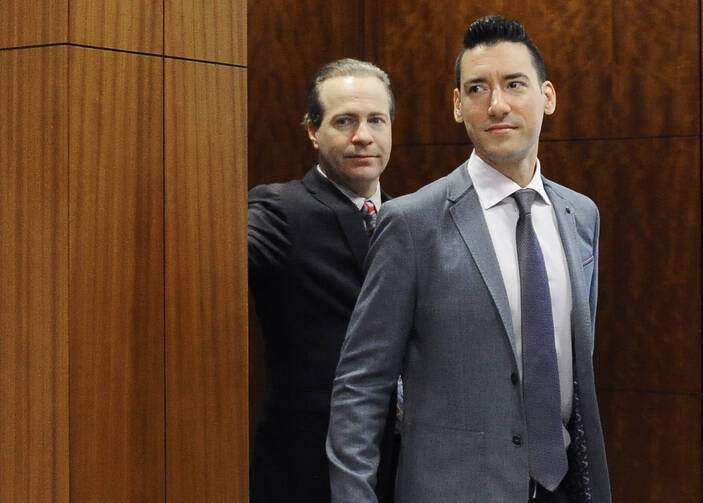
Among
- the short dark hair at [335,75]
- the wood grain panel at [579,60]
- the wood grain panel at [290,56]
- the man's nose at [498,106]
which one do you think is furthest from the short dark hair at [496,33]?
the wood grain panel at [290,56]

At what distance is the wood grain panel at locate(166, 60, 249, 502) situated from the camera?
2.18 m

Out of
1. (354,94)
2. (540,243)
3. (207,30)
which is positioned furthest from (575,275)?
(354,94)

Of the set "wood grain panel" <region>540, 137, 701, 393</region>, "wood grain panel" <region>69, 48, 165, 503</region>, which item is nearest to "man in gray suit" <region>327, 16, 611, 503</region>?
"wood grain panel" <region>69, 48, 165, 503</region>

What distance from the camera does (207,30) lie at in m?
2.23

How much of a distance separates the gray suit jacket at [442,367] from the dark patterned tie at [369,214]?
76cm

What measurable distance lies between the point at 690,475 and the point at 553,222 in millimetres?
1836

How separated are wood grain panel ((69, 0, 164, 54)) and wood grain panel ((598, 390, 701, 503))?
8.01 ft

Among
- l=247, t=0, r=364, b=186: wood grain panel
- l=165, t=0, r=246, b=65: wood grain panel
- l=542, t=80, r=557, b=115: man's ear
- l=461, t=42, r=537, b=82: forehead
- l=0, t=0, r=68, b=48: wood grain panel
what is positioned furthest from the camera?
l=247, t=0, r=364, b=186: wood grain panel

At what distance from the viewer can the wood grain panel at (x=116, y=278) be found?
6.55 feet

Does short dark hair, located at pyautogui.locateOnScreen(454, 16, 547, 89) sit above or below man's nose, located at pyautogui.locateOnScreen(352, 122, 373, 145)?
above

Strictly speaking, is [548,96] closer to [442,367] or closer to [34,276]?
[442,367]

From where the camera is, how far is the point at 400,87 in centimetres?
439

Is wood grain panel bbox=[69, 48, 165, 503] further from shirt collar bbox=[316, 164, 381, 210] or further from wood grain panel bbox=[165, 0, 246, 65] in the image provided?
shirt collar bbox=[316, 164, 381, 210]

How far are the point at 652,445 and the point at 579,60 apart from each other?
1368 mm
